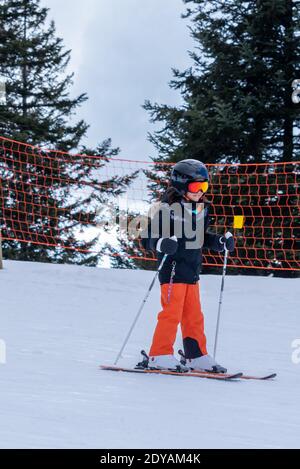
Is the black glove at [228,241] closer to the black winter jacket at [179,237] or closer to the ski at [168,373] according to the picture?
the black winter jacket at [179,237]

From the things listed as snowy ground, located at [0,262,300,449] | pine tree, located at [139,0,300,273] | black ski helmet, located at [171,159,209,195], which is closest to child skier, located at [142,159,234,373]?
black ski helmet, located at [171,159,209,195]

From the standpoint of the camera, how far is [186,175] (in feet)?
16.5

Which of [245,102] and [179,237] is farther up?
[245,102]

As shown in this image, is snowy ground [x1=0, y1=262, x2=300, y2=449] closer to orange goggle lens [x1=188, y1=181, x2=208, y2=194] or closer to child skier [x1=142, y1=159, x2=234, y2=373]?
child skier [x1=142, y1=159, x2=234, y2=373]

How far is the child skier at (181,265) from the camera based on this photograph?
4.99 m

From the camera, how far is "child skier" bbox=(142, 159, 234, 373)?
4992 mm

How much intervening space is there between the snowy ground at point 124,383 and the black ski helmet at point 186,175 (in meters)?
1.24

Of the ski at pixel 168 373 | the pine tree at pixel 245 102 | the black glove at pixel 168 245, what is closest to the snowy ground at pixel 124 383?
the ski at pixel 168 373

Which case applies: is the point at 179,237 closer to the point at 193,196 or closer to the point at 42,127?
the point at 193,196

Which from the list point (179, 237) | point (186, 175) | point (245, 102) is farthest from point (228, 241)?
point (245, 102)

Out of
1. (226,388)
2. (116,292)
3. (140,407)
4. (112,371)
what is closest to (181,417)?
(140,407)

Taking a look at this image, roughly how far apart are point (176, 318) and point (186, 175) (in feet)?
3.06

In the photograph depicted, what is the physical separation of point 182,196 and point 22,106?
16776 millimetres

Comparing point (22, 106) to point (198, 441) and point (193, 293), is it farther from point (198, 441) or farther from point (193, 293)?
point (198, 441)
